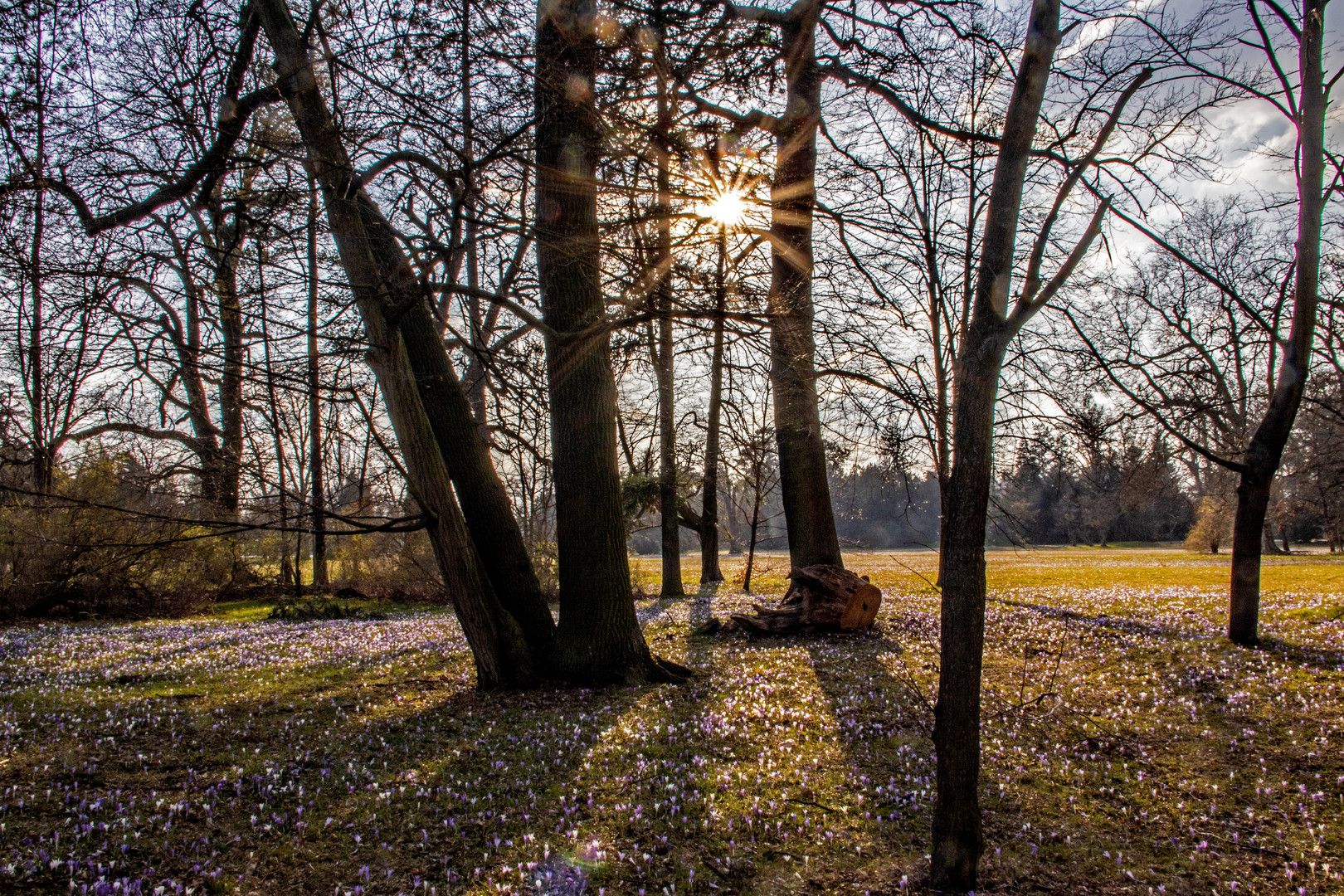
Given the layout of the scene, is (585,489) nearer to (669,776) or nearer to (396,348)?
(396,348)

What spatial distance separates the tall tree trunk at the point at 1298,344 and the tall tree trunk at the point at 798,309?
5.20 m

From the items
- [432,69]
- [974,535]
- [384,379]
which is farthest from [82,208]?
[974,535]

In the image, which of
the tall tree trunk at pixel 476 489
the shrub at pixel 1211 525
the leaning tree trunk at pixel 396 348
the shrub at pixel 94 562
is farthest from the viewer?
the shrub at pixel 1211 525

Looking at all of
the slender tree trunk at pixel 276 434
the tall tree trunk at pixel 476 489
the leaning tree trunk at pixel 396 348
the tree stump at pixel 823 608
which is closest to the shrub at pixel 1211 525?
the tree stump at pixel 823 608

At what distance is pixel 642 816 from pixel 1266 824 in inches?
139

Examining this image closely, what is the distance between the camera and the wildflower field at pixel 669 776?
3254mm

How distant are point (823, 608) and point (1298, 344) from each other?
270 inches

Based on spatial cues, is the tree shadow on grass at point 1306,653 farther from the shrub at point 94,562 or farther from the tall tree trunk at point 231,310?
the shrub at point 94,562

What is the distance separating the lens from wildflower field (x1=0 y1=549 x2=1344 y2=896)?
3.25 meters

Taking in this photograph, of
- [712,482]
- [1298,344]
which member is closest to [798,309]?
[1298,344]

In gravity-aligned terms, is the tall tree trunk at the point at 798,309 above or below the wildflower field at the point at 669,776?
Answer: above

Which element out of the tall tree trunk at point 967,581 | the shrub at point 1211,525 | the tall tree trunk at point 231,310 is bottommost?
the shrub at point 1211,525

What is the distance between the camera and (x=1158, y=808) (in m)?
4.00

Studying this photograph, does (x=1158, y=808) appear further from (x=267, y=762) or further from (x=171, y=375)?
(x=171, y=375)
